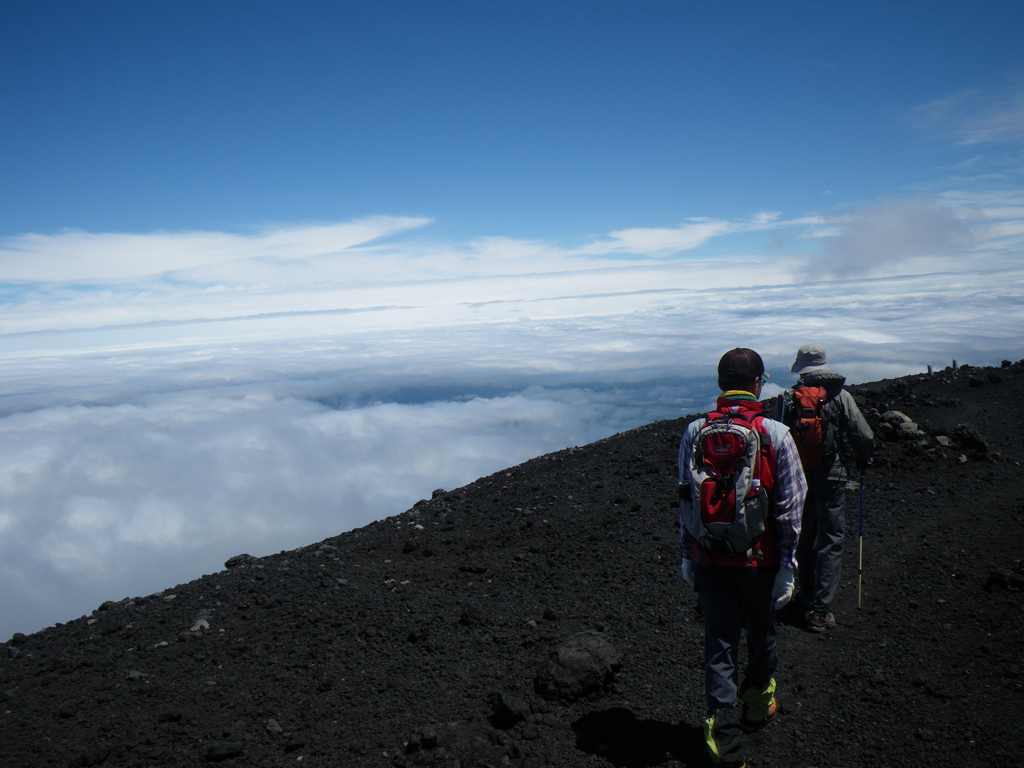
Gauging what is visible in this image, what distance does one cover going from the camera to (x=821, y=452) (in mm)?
4902

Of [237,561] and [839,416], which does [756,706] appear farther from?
[237,561]

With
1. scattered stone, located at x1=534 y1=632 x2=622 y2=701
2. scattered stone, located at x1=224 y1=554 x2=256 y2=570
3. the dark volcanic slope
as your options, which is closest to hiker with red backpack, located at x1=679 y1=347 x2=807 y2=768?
the dark volcanic slope

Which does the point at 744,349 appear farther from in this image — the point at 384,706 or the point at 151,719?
the point at 151,719

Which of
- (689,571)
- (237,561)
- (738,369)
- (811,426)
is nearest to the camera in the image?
(738,369)

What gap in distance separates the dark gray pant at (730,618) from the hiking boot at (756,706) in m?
0.27

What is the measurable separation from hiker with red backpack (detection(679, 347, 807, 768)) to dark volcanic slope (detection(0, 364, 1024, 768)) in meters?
0.53

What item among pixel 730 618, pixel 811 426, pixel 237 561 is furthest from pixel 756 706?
pixel 237 561

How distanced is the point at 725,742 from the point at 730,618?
64cm

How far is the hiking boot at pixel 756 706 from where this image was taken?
3662 mm

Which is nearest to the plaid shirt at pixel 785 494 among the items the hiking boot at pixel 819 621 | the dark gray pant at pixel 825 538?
the dark gray pant at pixel 825 538

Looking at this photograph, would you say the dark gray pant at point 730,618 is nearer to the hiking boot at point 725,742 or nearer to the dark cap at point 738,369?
the hiking boot at point 725,742

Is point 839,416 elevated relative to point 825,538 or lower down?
elevated

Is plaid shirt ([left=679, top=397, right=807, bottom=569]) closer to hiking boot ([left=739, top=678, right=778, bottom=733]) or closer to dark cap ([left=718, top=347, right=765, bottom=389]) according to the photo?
dark cap ([left=718, top=347, right=765, bottom=389])

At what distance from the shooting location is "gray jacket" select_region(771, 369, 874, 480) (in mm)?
4938
